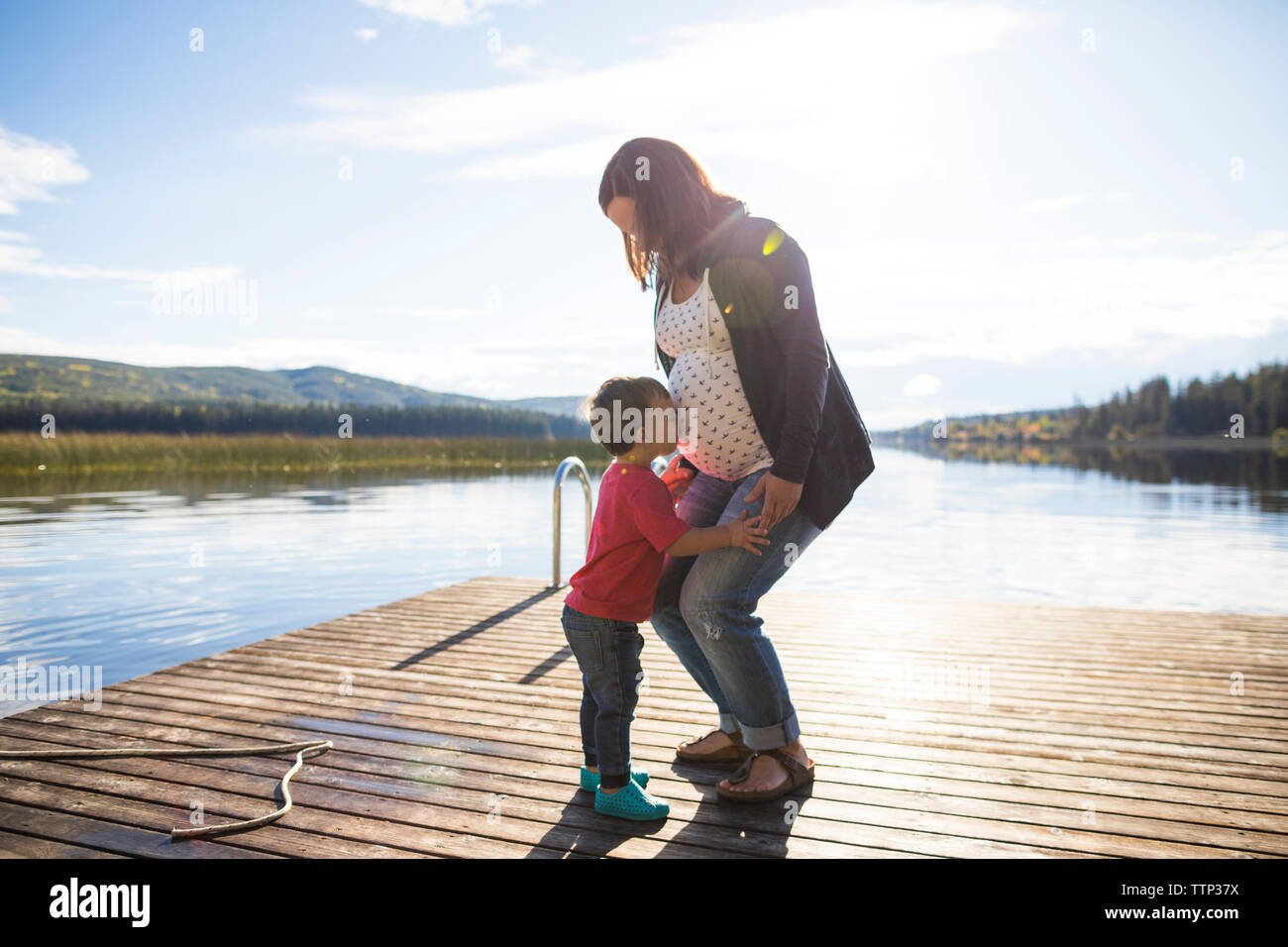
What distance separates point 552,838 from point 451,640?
2.51m

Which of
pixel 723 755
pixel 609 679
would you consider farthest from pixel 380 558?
pixel 609 679

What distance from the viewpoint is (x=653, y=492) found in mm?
2252

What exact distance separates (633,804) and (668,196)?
1.66 meters

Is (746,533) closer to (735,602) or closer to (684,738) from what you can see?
(735,602)

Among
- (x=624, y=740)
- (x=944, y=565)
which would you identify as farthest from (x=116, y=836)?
(x=944, y=565)

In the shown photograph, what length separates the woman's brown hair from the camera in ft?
7.52

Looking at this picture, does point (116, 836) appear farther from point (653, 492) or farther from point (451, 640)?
point (451, 640)

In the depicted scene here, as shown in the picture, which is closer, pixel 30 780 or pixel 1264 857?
pixel 1264 857

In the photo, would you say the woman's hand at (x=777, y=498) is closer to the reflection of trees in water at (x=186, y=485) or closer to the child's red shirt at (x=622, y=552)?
the child's red shirt at (x=622, y=552)

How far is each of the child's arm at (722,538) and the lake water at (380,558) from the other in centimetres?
399

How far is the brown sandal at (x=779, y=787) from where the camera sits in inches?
92.0

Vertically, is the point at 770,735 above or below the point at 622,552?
below

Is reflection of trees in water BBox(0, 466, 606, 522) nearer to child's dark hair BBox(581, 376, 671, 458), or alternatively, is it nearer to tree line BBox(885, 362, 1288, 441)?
child's dark hair BBox(581, 376, 671, 458)

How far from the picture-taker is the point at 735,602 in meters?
2.29
